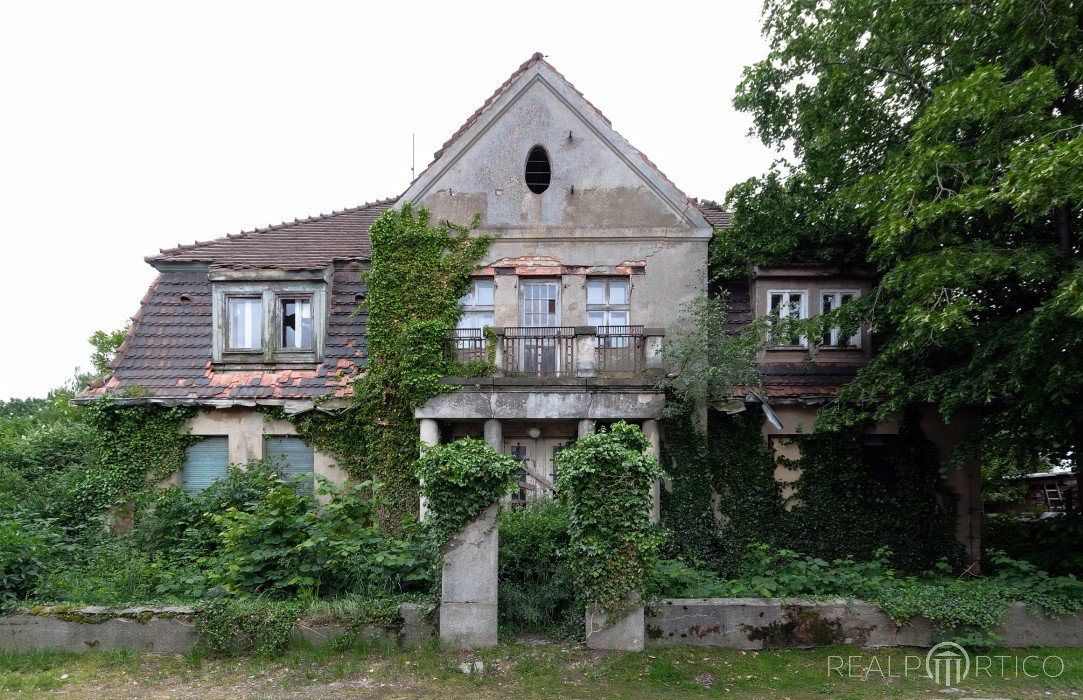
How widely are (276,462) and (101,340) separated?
72.1 feet

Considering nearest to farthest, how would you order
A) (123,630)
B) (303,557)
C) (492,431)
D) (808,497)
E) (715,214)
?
(123,630)
(303,557)
(492,431)
(808,497)
(715,214)

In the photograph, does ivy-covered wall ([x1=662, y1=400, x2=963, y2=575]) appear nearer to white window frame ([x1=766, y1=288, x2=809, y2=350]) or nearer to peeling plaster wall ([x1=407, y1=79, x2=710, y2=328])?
white window frame ([x1=766, y1=288, x2=809, y2=350])

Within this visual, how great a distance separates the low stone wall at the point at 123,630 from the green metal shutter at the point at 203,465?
487 cm

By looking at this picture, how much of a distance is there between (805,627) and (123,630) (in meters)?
8.33

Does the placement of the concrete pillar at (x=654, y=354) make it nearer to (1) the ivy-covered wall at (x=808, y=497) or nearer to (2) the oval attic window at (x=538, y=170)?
(1) the ivy-covered wall at (x=808, y=497)

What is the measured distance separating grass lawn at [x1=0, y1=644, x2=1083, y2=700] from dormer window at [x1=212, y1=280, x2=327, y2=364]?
6468 millimetres

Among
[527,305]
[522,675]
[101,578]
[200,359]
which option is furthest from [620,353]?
[101,578]

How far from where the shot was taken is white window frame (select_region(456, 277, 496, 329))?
12805mm

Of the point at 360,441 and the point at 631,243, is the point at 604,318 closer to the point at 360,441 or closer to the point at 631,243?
the point at 631,243

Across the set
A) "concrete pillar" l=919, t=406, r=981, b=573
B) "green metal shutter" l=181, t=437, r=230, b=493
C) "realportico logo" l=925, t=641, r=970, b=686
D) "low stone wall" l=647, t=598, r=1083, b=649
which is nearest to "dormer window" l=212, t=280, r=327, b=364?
"green metal shutter" l=181, t=437, r=230, b=493

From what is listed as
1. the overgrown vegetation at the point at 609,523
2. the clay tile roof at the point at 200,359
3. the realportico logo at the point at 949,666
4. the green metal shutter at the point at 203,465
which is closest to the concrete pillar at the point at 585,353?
the overgrown vegetation at the point at 609,523

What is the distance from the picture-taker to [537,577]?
8.38 m

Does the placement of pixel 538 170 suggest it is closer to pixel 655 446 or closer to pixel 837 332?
pixel 655 446

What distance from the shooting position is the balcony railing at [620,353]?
12008 millimetres
